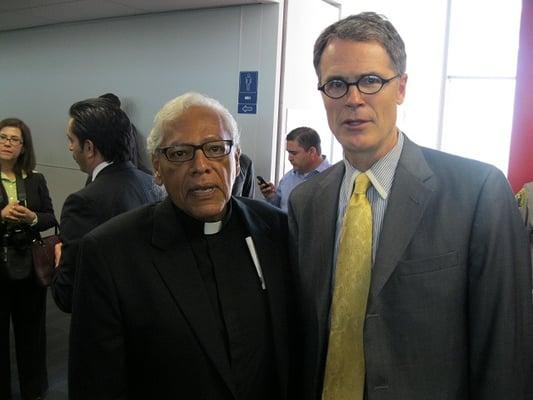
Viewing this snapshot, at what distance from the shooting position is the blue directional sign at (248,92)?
4.12 metres

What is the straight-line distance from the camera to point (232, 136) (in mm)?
1401

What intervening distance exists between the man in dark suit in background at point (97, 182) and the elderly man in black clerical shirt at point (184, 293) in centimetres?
77

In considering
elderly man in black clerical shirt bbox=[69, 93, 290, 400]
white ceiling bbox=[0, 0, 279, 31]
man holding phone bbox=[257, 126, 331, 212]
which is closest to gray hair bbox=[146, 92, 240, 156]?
elderly man in black clerical shirt bbox=[69, 93, 290, 400]

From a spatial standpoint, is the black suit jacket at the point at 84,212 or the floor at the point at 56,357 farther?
the floor at the point at 56,357

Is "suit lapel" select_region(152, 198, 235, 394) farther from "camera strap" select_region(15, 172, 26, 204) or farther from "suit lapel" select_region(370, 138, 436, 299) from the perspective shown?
"camera strap" select_region(15, 172, 26, 204)

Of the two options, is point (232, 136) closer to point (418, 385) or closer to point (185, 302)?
point (185, 302)

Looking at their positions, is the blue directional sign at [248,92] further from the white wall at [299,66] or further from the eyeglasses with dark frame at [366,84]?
the eyeglasses with dark frame at [366,84]

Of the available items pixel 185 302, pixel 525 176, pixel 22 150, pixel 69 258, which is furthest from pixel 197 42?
pixel 185 302

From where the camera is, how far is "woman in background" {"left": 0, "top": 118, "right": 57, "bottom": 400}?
Answer: 283 cm

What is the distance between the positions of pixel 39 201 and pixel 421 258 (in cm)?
270

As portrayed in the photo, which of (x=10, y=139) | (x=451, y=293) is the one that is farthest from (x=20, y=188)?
(x=451, y=293)

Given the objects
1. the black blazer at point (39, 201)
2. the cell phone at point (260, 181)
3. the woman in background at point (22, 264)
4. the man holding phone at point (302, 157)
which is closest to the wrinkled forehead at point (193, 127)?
the woman in background at point (22, 264)

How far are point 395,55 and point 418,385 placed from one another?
0.85m

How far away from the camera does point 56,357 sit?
11.5 ft
